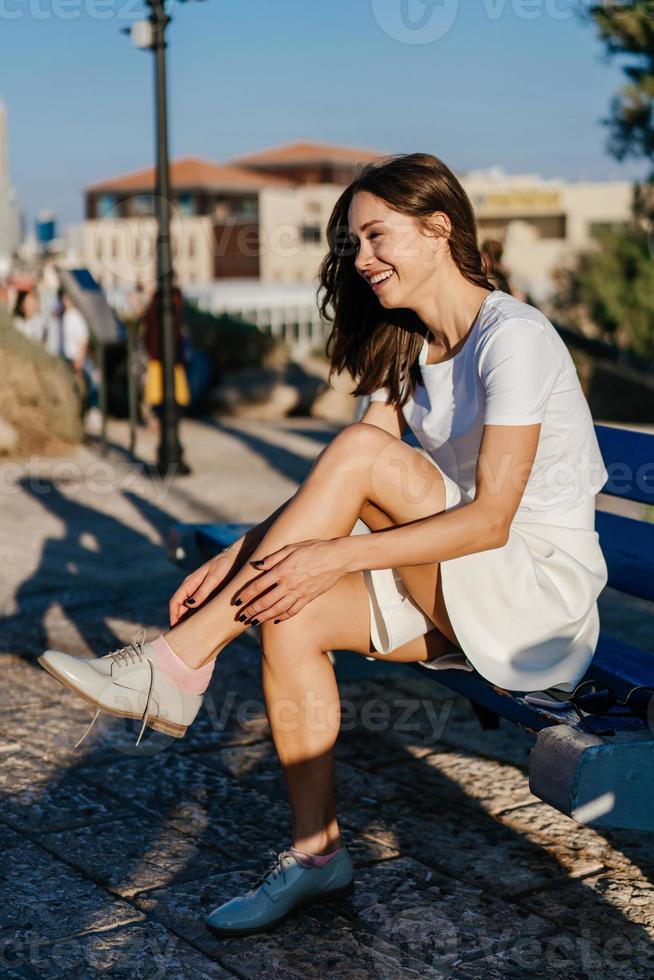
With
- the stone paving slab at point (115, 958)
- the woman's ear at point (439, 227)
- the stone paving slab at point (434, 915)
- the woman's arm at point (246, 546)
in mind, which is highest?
the woman's ear at point (439, 227)

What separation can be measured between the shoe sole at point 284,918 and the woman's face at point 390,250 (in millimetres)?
1242

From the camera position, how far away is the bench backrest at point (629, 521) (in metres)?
2.85

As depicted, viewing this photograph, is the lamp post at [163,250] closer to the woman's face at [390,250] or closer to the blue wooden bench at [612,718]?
the blue wooden bench at [612,718]

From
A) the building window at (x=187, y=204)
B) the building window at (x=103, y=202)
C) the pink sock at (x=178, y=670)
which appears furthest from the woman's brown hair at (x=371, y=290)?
the building window at (x=103, y=202)

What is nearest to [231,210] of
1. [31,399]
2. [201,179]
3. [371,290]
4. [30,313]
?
[201,179]

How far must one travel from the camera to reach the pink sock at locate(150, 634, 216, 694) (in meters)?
2.40

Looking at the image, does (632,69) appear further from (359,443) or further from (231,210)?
(231,210)

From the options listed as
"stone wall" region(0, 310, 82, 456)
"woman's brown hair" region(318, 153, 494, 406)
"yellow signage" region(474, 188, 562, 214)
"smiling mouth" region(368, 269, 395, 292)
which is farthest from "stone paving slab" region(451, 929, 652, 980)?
"yellow signage" region(474, 188, 562, 214)

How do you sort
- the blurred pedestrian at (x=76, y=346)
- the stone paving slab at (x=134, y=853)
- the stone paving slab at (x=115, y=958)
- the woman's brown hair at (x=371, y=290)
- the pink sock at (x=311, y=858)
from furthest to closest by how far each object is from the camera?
the blurred pedestrian at (x=76, y=346), the woman's brown hair at (x=371, y=290), the stone paving slab at (x=134, y=853), the pink sock at (x=311, y=858), the stone paving slab at (x=115, y=958)

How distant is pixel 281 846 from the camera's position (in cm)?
269

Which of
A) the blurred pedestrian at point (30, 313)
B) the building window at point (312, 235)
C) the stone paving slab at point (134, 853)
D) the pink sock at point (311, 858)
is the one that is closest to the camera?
the pink sock at point (311, 858)

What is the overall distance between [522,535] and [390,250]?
26.4 inches

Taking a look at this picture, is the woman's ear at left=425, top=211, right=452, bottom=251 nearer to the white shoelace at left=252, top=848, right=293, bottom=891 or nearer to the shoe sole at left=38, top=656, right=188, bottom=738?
the shoe sole at left=38, top=656, right=188, bottom=738

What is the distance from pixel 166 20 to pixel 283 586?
293 inches
